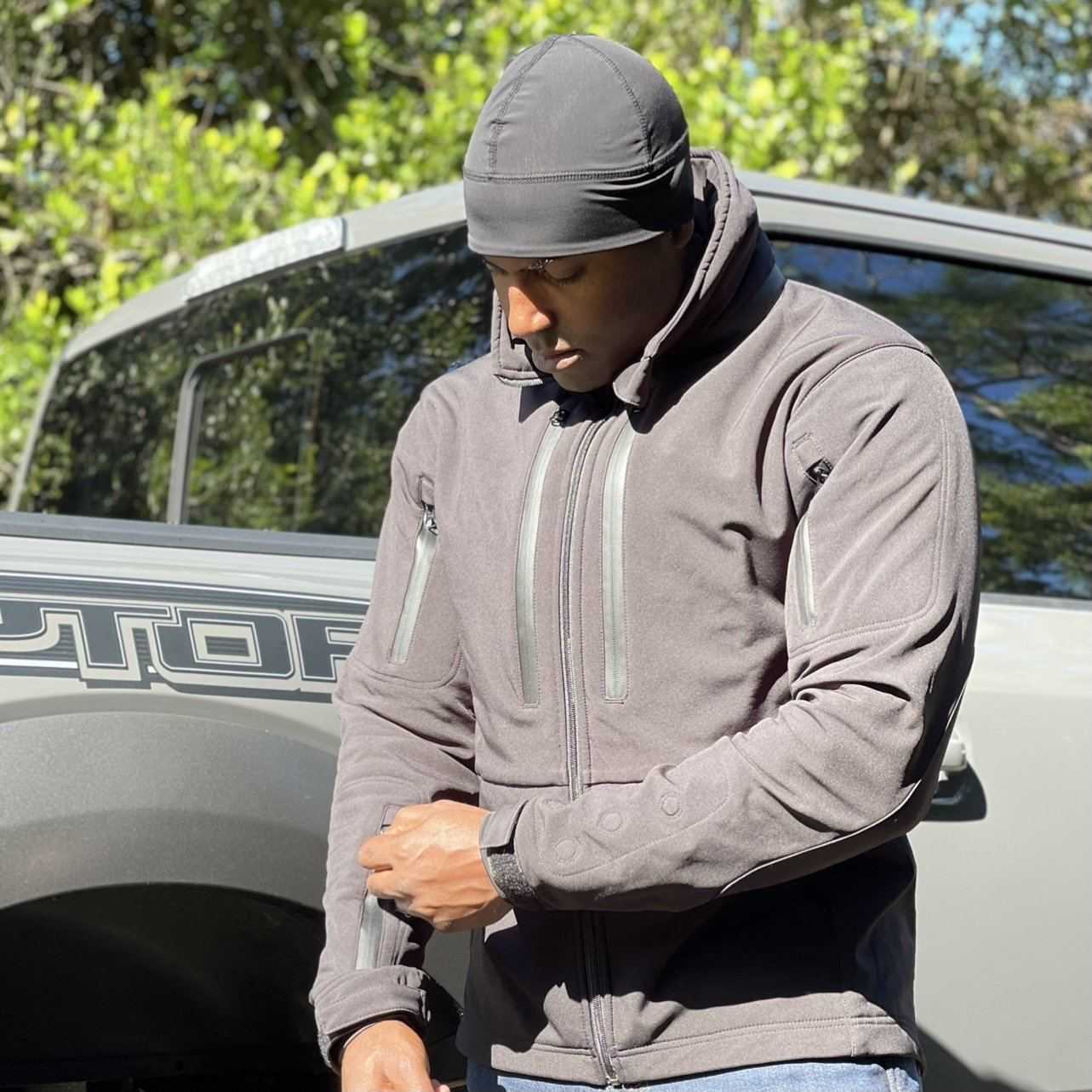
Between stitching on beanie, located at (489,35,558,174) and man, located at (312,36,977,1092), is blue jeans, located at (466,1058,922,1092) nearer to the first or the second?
man, located at (312,36,977,1092)

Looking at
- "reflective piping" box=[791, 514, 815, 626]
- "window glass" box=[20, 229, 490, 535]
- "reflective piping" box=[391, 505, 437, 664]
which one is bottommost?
"window glass" box=[20, 229, 490, 535]

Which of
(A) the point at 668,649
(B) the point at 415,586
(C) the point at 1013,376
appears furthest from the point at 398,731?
(C) the point at 1013,376

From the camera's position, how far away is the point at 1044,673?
7.91ft

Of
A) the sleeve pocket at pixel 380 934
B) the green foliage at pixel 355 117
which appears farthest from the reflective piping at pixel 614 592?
the green foliage at pixel 355 117

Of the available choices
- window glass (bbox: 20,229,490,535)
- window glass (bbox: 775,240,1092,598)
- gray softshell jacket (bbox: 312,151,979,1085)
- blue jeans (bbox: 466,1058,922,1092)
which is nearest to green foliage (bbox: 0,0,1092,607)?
window glass (bbox: 20,229,490,535)

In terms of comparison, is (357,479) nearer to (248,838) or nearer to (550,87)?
(248,838)

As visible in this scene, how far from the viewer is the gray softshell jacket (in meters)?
1.39

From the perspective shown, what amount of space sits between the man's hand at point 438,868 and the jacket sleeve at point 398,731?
80 mm

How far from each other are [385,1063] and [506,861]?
0.27 m

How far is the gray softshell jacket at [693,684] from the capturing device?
4.57 feet

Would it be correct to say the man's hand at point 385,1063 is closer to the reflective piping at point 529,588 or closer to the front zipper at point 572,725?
the front zipper at point 572,725

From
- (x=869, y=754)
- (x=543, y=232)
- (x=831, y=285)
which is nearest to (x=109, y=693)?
(x=543, y=232)

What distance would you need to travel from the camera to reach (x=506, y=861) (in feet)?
4.85

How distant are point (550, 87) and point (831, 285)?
1687 mm
